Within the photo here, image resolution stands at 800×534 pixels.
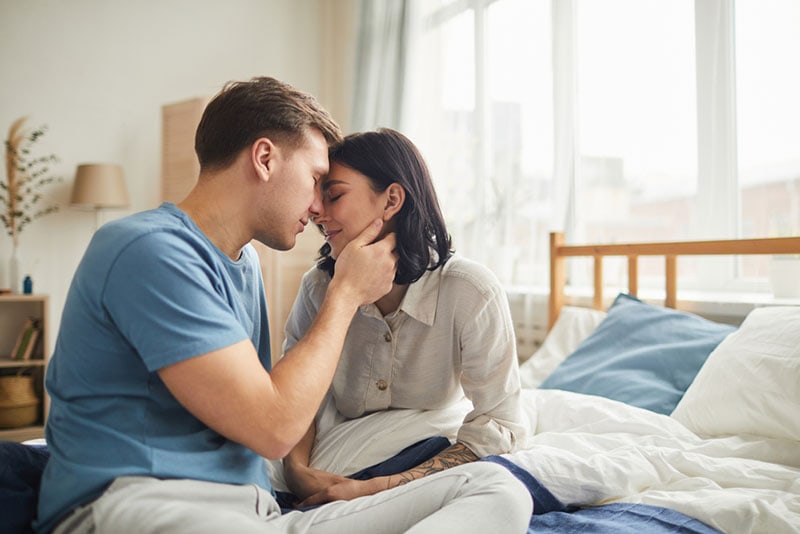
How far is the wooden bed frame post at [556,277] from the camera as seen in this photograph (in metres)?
2.55

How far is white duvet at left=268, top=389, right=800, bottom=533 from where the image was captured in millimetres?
1162

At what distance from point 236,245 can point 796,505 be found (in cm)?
104

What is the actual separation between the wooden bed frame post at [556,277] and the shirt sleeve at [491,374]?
1.24 m

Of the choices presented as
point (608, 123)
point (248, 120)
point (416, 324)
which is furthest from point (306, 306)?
point (608, 123)

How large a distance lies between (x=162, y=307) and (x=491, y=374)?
68cm

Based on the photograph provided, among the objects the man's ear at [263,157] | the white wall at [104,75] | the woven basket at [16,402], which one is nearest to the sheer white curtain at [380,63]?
the white wall at [104,75]

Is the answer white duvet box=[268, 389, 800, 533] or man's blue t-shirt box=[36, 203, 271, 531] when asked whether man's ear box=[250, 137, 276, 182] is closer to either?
man's blue t-shirt box=[36, 203, 271, 531]

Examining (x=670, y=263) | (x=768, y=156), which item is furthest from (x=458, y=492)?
(x=768, y=156)

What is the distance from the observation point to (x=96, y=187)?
3.57 meters

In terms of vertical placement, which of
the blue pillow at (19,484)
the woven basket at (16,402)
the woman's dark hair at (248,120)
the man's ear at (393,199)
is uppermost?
the woman's dark hair at (248,120)

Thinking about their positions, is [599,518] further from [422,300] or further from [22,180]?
[22,180]

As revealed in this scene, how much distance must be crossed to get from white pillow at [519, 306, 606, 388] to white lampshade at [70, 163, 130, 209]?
241cm

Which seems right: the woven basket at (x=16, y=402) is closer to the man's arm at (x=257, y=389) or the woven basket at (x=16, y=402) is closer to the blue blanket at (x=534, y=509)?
the blue blanket at (x=534, y=509)

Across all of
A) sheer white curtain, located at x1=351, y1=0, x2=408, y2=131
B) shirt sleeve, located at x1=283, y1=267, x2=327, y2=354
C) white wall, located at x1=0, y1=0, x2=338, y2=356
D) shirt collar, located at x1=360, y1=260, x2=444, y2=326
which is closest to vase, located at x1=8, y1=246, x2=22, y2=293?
white wall, located at x1=0, y1=0, x2=338, y2=356
